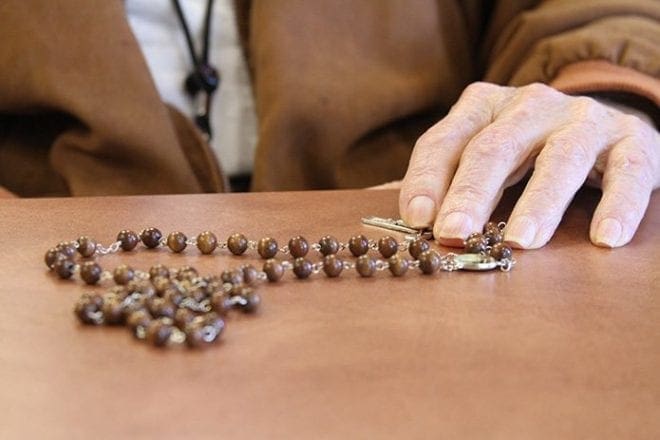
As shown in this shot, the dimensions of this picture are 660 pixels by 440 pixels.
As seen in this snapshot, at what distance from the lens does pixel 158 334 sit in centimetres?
47

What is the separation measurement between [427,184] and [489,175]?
47mm

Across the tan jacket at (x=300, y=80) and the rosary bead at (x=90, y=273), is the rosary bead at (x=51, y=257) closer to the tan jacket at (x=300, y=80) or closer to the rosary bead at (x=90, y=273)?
the rosary bead at (x=90, y=273)

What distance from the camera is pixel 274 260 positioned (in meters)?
0.59

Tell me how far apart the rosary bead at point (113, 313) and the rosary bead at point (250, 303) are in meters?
0.07

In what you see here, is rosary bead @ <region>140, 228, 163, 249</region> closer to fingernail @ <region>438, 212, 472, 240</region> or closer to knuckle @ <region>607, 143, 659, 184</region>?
fingernail @ <region>438, 212, 472, 240</region>

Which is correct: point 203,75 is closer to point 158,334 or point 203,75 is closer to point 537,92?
point 537,92

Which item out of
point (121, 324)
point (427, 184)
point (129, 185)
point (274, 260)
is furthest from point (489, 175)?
point (129, 185)

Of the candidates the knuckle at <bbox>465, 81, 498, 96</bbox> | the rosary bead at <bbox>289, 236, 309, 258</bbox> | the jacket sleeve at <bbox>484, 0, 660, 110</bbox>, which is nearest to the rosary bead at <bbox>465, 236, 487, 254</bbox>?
the rosary bead at <bbox>289, 236, 309, 258</bbox>

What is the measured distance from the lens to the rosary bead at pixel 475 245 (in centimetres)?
62

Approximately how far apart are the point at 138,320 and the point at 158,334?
0.02 metres

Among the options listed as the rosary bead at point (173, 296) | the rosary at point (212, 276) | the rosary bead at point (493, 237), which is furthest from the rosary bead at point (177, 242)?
the rosary bead at point (493, 237)

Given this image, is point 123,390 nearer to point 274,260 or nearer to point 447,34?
point 274,260

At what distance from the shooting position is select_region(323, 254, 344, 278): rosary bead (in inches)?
22.8

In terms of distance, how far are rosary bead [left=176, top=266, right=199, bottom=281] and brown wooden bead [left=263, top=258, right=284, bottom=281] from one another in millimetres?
44
